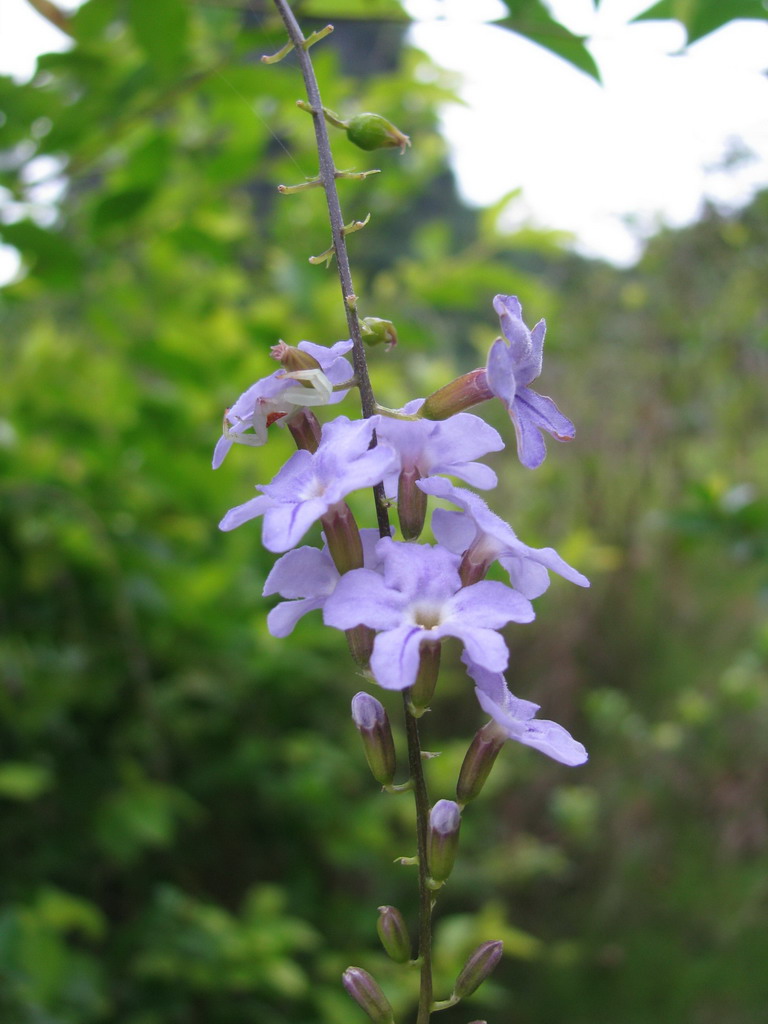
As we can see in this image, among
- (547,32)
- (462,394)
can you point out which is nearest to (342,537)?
(462,394)

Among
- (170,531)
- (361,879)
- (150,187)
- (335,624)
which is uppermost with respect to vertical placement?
(335,624)

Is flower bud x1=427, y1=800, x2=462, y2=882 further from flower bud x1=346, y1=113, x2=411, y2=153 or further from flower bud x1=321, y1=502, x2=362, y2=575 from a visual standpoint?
flower bud x1=346, y1=113, x2=411, y2=153

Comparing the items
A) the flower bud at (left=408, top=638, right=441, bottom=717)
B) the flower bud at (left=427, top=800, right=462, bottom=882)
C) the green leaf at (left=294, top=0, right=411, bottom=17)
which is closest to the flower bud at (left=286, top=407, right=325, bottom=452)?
the flower bud at (left=408, top=638, right=441, bottom=717)

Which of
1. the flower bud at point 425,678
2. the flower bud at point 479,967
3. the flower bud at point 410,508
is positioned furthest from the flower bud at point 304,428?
the flower bud at point 479,967

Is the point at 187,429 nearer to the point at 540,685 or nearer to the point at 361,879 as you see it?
the point at 361,879

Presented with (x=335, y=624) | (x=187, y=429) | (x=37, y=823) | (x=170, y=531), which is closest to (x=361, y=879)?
(x=37, y=823)

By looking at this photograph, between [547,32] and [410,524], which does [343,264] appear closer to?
[410,524]

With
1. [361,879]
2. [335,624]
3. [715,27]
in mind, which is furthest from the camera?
[361,879]
